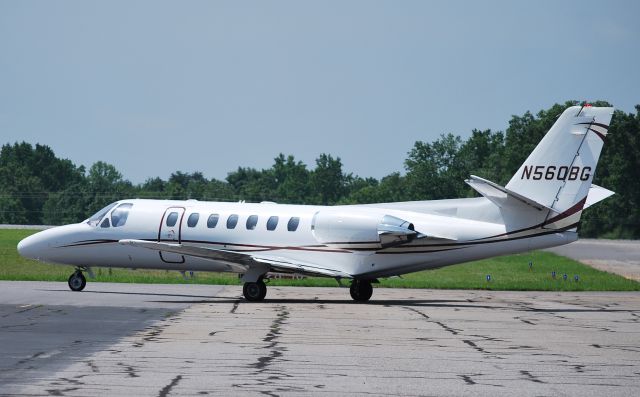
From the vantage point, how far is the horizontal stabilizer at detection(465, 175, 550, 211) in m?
29.7

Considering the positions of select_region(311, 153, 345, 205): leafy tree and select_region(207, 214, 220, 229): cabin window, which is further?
select_region(311, 153, 345, 205): leafy tree

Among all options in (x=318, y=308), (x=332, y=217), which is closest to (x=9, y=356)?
(x=318, y=308)

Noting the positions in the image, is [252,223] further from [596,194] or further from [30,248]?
[596,194]

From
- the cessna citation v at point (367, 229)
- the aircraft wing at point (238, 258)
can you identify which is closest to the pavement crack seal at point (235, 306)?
the cessna citation v at point (367, 229)

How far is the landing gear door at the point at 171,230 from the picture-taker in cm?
3347

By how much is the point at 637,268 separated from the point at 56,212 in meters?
102

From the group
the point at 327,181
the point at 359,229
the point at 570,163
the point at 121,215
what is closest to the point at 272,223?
the point at 359,229

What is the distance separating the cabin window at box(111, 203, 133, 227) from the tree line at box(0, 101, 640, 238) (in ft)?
301

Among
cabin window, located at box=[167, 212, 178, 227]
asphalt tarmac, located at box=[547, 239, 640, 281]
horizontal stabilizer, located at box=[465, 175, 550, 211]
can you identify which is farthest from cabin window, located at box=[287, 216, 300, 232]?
asphalt tarmac, located at box=[547, 239, 640, 281]

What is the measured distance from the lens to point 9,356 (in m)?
17.2

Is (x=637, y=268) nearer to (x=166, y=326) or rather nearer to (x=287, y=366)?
(x=166, y=326)

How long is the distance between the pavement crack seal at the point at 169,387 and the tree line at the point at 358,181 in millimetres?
108714

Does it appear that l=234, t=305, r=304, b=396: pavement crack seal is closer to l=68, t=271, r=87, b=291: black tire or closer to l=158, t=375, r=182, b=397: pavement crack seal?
l=158, t=375, r=182, b=397: pavement crack seal

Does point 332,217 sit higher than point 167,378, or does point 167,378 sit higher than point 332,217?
point 332,217
